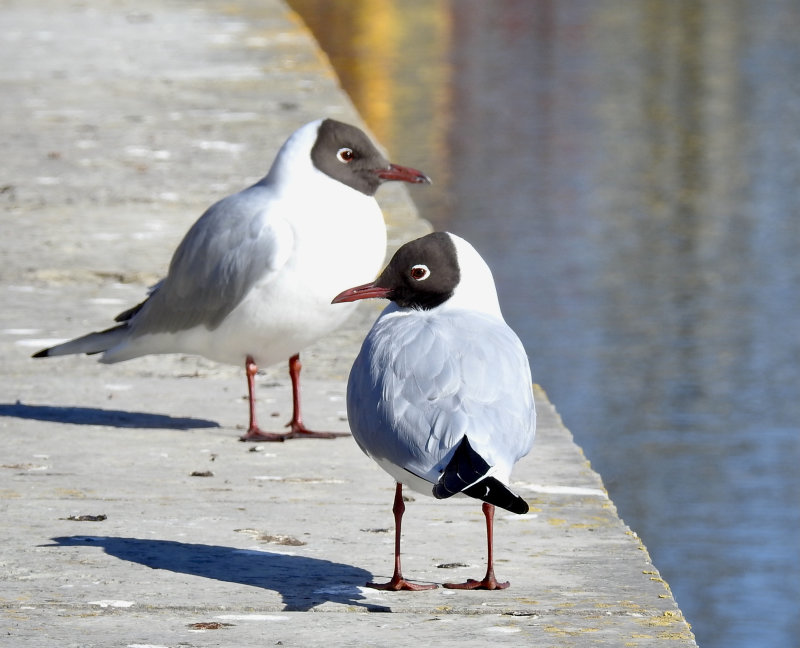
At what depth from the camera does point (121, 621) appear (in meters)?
3.67

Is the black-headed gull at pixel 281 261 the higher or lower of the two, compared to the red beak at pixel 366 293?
lower

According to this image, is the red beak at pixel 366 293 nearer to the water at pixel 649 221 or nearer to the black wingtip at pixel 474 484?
the black wingtip at pixel 474 484

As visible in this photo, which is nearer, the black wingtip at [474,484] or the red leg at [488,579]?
the black wingtip at [474,484]

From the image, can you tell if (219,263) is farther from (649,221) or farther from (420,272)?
(649,221)

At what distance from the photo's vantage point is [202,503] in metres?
4.58

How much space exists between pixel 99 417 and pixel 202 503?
3.12 feet

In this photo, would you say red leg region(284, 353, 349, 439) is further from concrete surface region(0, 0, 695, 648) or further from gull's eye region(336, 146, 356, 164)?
gull's eye region(336, 146, 356, 164)

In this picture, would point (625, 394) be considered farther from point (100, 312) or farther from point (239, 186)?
point (100, 312)

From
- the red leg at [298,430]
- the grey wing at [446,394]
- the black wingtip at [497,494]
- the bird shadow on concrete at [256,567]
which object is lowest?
the red leg at [298,430]

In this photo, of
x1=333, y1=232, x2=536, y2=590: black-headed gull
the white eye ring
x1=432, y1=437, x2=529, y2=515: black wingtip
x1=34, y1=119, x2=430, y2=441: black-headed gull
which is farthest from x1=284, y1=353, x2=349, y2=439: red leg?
x1=432, y1=437, x2=529, y2=515: black wingtip

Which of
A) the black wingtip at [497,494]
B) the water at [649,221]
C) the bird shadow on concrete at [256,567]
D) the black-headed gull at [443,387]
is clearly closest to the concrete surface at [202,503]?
the bird shadow on concrete at [256,567]

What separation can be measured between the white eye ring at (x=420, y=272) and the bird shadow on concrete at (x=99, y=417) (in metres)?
1.56

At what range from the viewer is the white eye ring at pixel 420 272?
156 inches

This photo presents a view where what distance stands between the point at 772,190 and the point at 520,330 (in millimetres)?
3313
